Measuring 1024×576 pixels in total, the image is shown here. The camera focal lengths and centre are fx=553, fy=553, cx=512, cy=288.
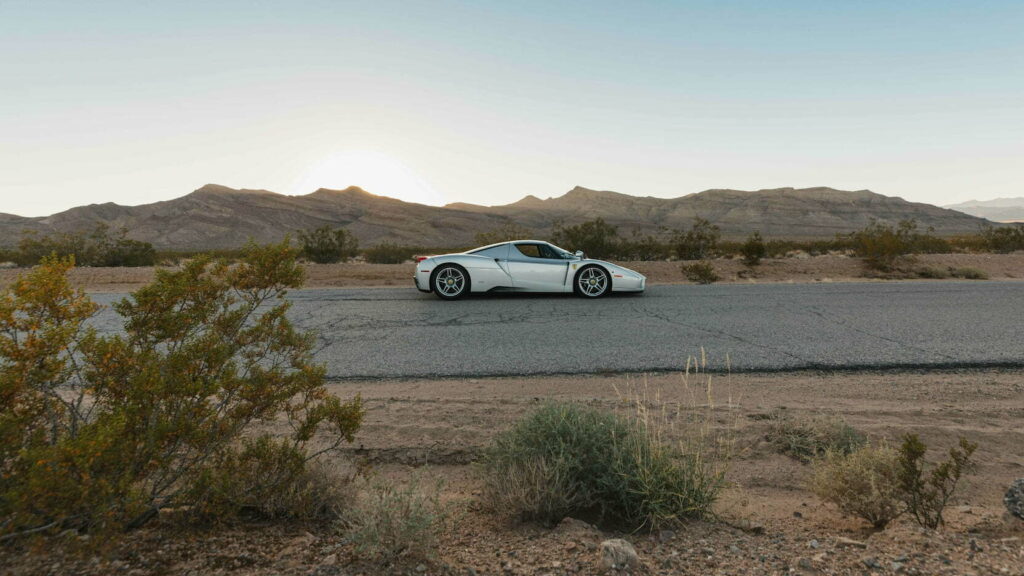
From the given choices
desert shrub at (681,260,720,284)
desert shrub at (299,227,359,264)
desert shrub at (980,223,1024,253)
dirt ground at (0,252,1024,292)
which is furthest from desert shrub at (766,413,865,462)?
desert shrub at (980,223,1024,253)

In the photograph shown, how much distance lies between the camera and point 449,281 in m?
11.9

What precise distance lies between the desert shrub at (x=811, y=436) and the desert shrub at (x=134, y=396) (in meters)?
3.35

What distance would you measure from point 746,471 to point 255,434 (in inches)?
151

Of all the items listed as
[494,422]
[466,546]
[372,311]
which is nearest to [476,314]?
[372,311]

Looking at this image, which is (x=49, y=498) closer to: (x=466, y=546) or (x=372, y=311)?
(x=466, y=546)

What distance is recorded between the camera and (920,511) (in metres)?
3.22

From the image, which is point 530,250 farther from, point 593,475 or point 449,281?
point 593,475

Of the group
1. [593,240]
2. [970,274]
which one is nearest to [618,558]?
[970,274]

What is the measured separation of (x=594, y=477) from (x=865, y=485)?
1634mm

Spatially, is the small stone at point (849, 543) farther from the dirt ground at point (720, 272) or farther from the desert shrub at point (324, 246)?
the desert shrub at point (324, 246)

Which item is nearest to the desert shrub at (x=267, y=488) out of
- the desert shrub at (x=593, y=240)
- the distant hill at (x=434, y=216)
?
the desert shrub at (x=593, y=240)

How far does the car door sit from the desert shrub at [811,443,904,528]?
8486mm

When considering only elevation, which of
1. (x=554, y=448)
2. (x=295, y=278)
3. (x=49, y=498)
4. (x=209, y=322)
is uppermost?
(x=295, y=278)

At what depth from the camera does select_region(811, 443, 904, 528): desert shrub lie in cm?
324
